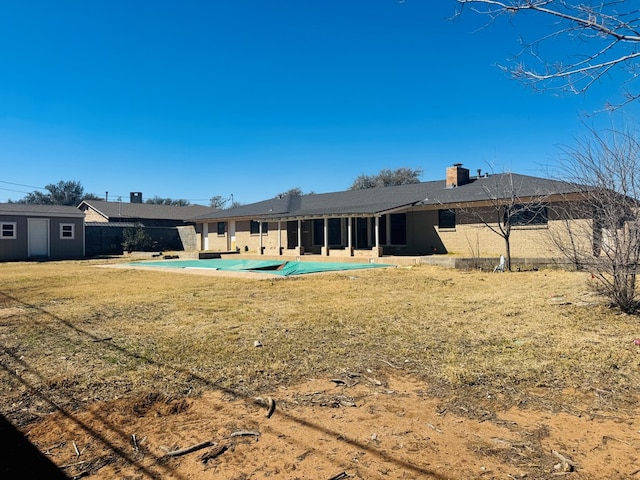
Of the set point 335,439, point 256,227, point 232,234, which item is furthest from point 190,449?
point 232,234

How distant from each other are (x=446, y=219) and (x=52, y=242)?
2318 centimetres

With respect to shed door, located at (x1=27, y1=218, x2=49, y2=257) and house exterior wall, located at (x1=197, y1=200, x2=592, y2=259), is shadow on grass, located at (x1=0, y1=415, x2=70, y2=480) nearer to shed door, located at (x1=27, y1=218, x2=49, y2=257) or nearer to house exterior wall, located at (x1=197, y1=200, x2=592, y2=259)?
house exterior wall, located at (x1=197, y1=200, x2=592, y2=259)

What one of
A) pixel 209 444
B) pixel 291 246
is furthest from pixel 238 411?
pixel 291 246

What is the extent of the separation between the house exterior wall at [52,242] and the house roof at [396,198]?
826cm

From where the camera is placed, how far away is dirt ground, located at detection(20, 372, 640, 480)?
2857mm

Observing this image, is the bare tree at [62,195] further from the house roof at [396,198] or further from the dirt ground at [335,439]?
the dirt ground at [335,439]

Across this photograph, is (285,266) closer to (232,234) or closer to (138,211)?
(232,234)

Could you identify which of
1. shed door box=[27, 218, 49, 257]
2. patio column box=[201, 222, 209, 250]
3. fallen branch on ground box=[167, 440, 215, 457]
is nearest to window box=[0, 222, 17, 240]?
shed door box=[27, 218, 49, 257]

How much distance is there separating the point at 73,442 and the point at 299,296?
7.20 meters

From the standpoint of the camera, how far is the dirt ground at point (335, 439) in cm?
286

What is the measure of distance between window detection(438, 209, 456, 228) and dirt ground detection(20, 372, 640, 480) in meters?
18.5

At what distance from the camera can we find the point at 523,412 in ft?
12.1

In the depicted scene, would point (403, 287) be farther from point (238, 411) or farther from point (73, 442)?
point (73, 442)

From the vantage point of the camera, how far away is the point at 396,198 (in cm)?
2566
